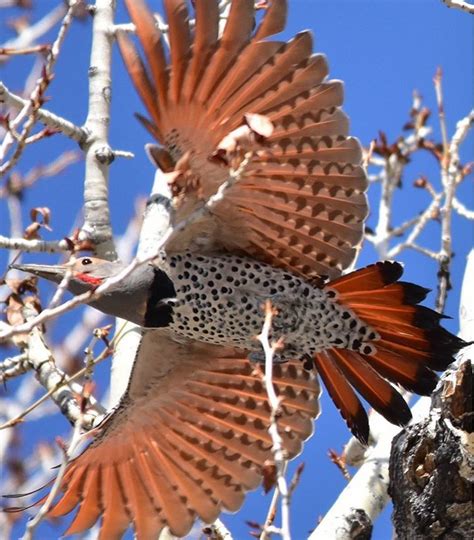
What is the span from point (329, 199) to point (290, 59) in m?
0.61

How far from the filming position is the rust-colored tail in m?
4.33

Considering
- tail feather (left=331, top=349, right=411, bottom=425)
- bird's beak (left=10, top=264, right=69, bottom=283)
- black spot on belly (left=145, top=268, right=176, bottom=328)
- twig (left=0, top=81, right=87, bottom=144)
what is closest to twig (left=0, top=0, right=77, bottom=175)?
twig (left=0, top=81, right=87, bottom=144)

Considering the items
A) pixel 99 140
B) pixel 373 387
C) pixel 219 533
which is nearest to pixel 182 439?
pixel 373 387

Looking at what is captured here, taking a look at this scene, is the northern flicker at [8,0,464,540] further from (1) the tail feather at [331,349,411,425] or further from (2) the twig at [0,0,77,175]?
(2) the twig at [0,0,77,175]

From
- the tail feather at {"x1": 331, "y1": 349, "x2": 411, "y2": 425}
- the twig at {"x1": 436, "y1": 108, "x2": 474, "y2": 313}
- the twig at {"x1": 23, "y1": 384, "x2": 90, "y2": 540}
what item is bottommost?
the tail feather at {"x1": 331, "y1": 349, "x2": 411, "y2": 425}

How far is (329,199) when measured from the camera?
421 cm

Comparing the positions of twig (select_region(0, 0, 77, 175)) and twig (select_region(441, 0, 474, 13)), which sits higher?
twig (select_region(0, 0, 77, 175))

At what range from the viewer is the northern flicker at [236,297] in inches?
151

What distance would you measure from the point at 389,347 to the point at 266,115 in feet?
3.86

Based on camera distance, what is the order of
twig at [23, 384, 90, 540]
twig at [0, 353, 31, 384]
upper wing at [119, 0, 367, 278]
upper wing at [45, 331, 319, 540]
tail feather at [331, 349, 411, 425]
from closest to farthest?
twig at [23, 384, 90, 540] < upper wing at [119, 0, 367, 278] < tail feather at [331, 349, 411, 425] < twig at [0, 353, 31, 384] < upper wing at [45, 331, 319, 540]

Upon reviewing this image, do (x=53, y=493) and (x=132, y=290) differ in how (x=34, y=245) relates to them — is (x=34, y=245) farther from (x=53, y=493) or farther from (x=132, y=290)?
(x=53, y=493)

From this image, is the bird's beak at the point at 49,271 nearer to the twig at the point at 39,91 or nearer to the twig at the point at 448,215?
the twig at the point at 39,91

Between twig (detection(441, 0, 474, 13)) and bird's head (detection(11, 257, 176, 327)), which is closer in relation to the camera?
twig (detection(441, 0, 474, 13))

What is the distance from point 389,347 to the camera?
14.7 feet
